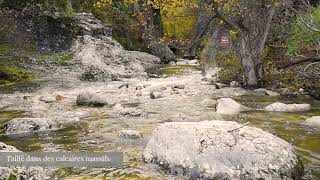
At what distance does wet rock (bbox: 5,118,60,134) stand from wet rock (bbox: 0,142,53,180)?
10.7ft

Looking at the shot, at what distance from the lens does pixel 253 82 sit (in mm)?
16562

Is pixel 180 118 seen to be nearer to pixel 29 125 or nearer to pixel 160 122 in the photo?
pixel 160 122

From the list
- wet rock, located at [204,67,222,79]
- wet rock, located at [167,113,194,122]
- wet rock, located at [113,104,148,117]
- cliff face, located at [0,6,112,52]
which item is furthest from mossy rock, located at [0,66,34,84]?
wet rock, located at [167,113,194,122]

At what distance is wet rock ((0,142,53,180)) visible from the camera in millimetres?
5965

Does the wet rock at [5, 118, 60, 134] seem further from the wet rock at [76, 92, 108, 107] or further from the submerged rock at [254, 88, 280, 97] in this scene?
the submerged rock at [254, 88, 280, 97]

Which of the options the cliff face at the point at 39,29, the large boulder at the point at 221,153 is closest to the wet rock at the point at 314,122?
the large boulder at the point at 221,153

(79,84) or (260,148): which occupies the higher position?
(79,84)

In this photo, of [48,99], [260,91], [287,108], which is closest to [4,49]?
[48,99]

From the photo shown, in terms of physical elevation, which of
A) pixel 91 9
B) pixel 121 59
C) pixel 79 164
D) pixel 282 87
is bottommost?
pixel 79 164

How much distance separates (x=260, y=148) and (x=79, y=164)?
2884 millimetres

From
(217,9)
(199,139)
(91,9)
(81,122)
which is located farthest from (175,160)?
(91,9)

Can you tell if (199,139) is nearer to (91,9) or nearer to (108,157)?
(108,157)

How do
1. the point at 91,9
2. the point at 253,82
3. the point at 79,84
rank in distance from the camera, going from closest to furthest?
the point at 253,82
the point at 79,84
the point at 91,9

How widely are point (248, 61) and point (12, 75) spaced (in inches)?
389
